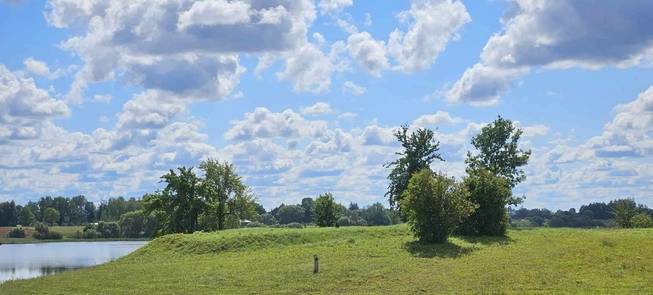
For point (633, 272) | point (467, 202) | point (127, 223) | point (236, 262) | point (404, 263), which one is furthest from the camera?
point (127, 223)

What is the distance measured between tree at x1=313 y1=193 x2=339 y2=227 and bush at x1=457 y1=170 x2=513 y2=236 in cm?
3032

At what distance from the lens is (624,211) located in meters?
103

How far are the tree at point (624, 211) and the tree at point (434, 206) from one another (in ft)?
180

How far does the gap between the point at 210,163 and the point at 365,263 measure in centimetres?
5938

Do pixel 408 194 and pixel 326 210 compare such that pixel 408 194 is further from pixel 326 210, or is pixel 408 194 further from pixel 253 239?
pixel 326 210

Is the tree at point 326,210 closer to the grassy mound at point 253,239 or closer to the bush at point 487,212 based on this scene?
the grassy mound at point 253,239

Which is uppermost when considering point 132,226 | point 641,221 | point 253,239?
point 132,226

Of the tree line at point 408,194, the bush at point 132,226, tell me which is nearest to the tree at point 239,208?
the tree line at point 408,194

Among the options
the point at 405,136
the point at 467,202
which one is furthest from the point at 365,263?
the point at 405,136

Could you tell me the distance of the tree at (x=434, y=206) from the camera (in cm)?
5516

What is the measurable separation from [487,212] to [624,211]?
165 ft

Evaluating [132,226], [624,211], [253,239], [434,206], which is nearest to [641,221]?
[624,211]

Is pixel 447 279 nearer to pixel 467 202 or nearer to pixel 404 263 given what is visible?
pixel 404 263

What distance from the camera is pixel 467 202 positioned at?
57.8 metres
